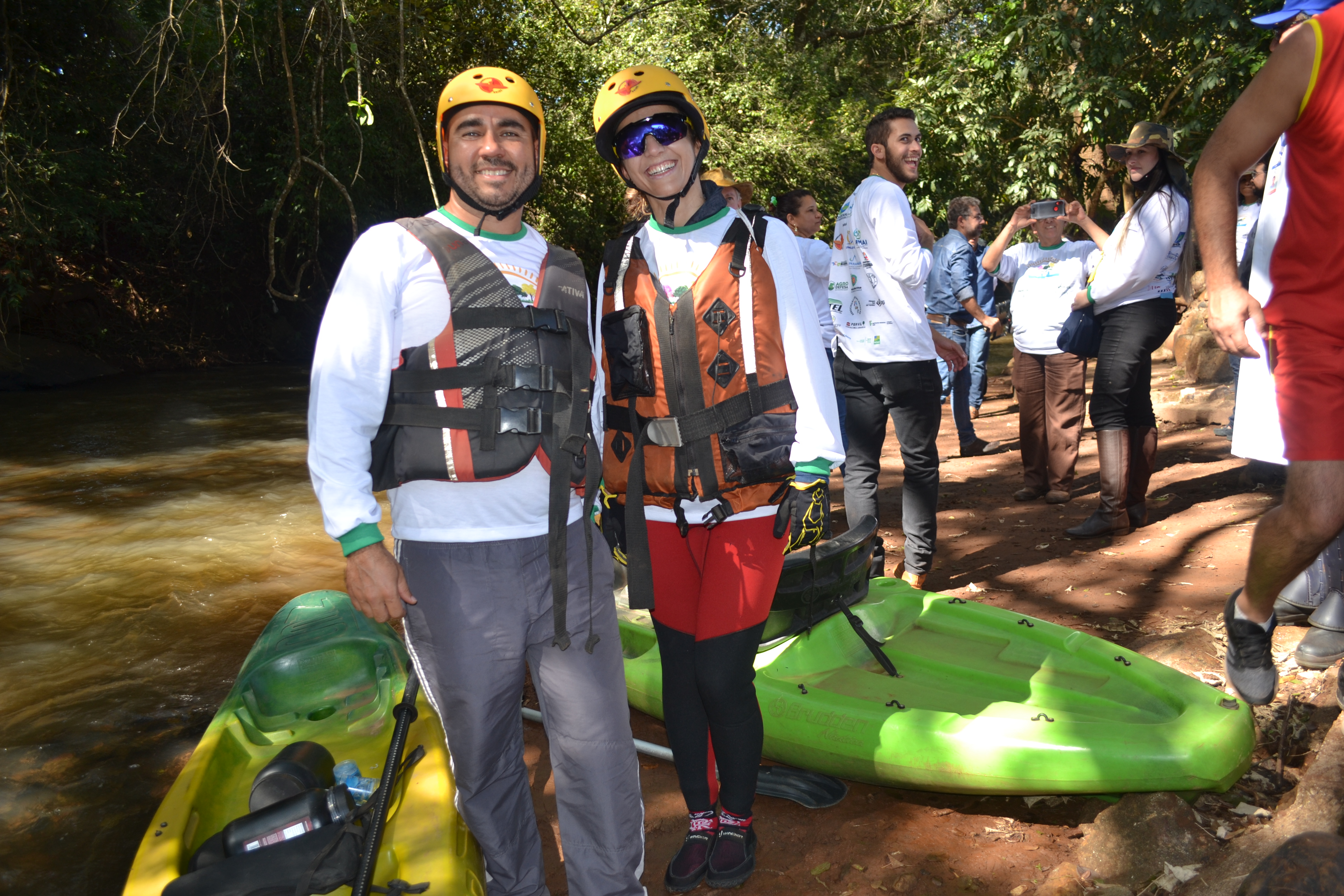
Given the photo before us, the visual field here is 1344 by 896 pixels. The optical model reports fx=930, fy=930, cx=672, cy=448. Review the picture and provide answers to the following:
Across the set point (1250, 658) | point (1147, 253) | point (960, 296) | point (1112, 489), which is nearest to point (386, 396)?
point (1250, 658)

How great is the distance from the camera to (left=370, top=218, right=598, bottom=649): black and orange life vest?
2084 mm

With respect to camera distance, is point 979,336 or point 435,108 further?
point 435,108

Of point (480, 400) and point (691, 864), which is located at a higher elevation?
point (480, 400)

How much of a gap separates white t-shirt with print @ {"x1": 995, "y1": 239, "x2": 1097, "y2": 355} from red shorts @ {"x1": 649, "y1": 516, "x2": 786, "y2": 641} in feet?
12.9

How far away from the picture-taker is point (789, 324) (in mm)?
2363

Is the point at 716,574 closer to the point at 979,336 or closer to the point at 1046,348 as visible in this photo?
the point at 1046,348

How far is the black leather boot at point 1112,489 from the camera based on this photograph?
192 inches

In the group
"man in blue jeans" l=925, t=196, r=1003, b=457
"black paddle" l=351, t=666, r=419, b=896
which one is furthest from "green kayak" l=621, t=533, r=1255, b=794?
"man in blue jeans" l=925, t=196, r=1003, b=457

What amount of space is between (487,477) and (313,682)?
163 cm

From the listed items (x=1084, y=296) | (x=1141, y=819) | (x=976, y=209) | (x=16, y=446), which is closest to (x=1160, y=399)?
(x=976, y=209)

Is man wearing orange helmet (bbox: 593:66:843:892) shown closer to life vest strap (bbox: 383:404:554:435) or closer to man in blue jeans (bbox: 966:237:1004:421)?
life vest strap (bbox: 383:404:554:435)

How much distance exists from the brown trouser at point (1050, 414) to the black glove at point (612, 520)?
3854 mm

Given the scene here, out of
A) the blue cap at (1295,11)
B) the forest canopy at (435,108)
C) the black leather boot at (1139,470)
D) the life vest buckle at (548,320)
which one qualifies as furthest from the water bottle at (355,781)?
the black leather boot at (1139,470)

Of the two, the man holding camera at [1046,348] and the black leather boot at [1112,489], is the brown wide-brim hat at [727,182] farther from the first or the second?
the black leather boot at [1112,489]
